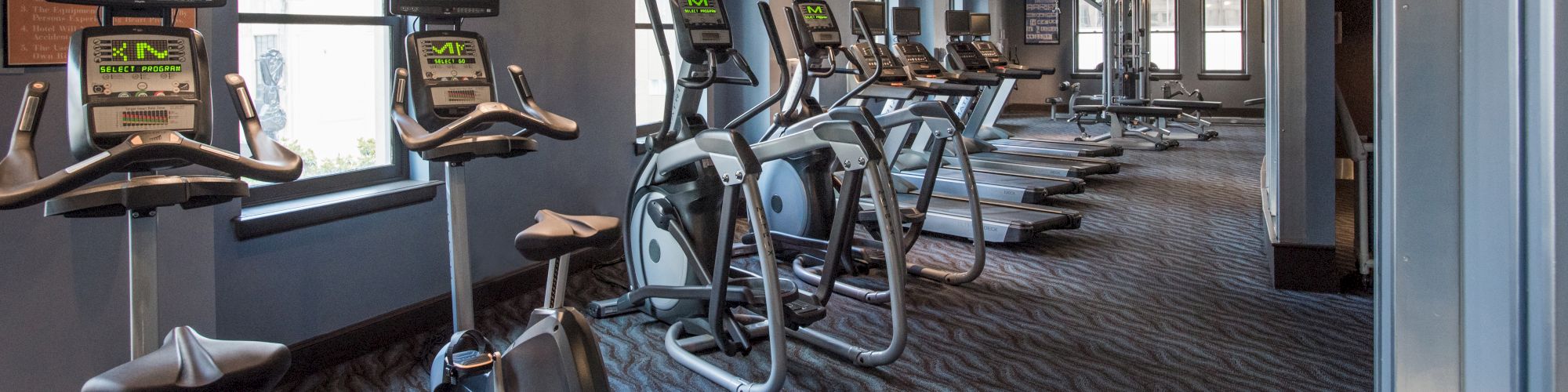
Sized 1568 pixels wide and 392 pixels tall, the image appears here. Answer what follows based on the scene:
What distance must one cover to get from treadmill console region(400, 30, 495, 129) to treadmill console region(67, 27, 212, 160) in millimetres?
720

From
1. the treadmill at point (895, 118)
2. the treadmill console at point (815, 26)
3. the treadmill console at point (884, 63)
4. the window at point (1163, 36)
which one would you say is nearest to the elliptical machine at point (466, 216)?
the treadmill at point (895, 118)

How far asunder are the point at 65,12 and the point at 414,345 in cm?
158

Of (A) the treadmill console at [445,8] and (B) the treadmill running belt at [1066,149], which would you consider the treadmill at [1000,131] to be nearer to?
(B) the treadmill running belt at [1066,149]

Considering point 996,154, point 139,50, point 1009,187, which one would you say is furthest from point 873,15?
point 139,50

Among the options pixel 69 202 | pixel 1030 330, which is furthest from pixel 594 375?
pixel 1030 330

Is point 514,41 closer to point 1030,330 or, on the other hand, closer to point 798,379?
point 798,379

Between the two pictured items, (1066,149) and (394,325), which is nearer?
(394,325)

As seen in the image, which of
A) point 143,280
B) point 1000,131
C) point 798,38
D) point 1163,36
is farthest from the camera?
point 1163,36

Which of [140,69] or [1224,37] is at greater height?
[1224,37]

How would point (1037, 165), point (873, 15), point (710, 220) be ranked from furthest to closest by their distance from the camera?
point (1037, 165) → point (873, 15) → point (710, 220)

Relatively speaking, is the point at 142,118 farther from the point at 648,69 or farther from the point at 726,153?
the point at 648,69

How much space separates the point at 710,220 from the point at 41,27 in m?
1.99

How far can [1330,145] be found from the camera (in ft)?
14.2

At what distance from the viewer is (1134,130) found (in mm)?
11672
